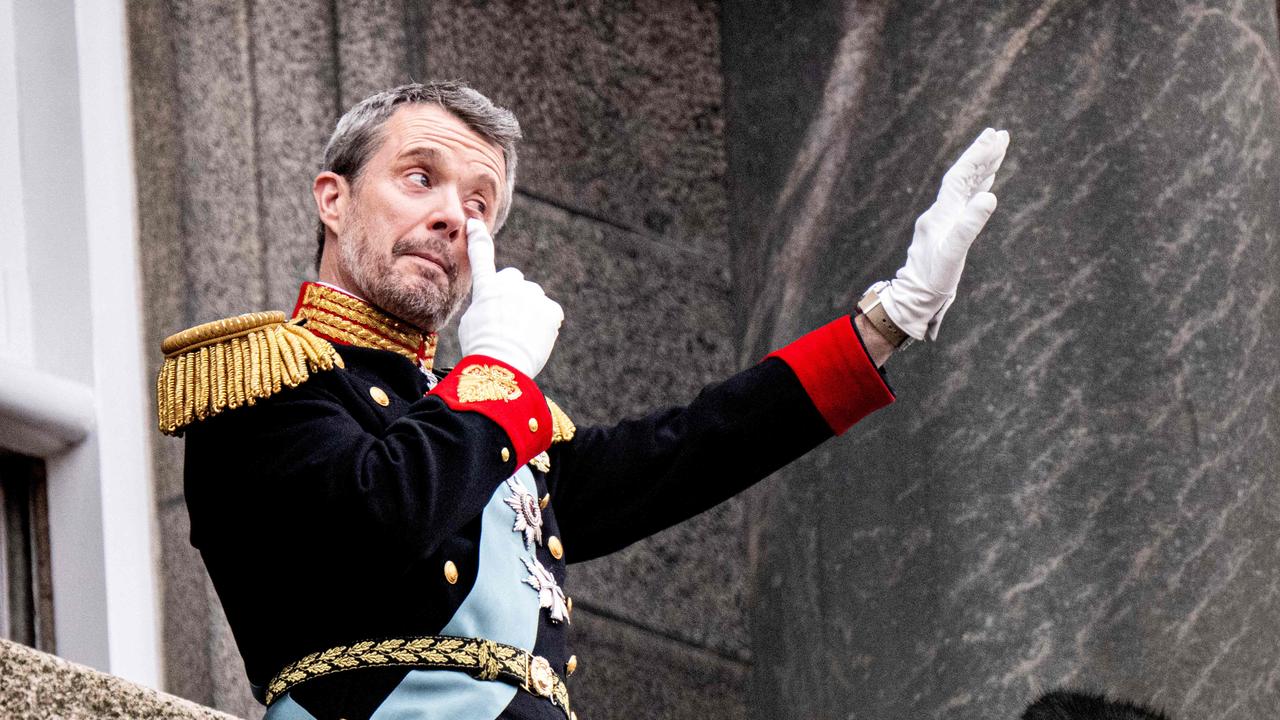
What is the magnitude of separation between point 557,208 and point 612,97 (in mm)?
340

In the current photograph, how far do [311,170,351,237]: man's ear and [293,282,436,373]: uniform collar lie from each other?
0.54 feet

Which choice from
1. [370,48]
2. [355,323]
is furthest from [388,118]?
[370,48]

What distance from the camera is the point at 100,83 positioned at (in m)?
4.39

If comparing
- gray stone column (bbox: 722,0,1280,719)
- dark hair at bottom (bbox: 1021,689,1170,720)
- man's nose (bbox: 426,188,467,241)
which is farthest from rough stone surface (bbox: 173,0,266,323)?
dark hair at bottom (bbox: 1021,689,1170,720)

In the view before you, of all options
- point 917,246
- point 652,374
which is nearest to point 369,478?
point 917,246

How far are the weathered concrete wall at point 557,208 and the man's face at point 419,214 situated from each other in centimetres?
90

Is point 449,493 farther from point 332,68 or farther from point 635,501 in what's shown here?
point 332,68

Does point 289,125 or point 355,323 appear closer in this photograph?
point 355,323

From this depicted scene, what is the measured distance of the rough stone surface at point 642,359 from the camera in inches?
195

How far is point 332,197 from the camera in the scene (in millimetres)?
3678

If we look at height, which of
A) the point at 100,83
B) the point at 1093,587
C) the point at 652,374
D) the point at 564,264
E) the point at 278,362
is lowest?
the point at 1093,587

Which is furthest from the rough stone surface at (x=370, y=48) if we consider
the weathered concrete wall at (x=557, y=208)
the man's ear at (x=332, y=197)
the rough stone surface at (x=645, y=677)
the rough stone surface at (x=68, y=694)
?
the rough stone surface at (x=68, y=694)

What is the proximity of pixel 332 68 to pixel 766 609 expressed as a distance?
1356mm

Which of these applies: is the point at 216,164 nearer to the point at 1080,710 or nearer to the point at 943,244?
the point at 943,244
